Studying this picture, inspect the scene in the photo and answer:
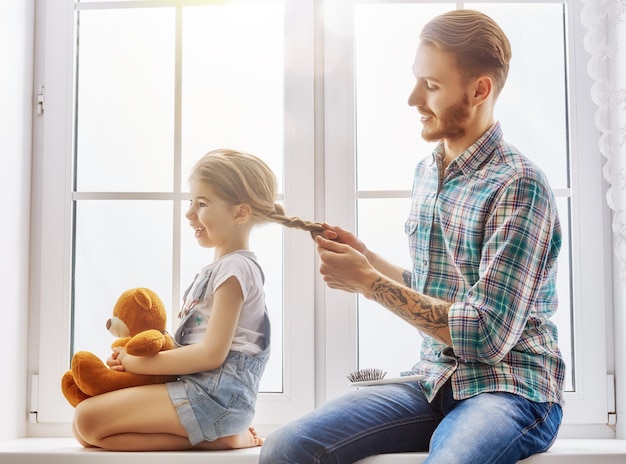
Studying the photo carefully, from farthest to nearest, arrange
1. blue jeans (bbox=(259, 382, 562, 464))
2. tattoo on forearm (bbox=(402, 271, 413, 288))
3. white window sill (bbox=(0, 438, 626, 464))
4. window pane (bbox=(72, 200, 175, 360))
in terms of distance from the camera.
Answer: window pane (bbox=(72, 200, 175, 360)) → tattoo on forearm (bbox=(402, 271, 413, 288)) → white window sill (bbox=(0, 438, 626, 464)) → blue jeans (bbox=(259, 382, 562, 464))

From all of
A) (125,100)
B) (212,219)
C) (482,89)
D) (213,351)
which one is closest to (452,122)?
(482,89)

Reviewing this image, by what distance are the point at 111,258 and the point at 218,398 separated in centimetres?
49

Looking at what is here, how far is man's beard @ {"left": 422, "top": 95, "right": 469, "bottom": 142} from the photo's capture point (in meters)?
1.50

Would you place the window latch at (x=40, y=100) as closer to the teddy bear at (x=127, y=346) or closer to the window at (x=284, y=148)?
the window at (x=284, y=148)

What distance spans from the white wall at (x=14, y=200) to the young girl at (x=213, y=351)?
27 cm

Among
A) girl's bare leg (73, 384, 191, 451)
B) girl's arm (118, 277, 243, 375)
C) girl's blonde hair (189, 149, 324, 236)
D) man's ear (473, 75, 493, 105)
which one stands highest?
man's ear (473, 75, 493, 105)

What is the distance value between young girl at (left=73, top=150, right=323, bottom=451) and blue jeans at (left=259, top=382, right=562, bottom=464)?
0.16 m

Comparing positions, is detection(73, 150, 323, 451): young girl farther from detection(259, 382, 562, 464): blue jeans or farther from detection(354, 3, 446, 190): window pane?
detection(354, 3, 446, 190): window pane

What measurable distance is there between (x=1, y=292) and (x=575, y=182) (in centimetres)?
130

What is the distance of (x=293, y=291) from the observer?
5.53 feet

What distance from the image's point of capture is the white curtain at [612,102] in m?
1.48

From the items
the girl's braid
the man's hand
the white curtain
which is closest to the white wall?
the girl's braid

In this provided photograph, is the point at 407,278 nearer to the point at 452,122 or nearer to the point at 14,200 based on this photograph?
the point at 452,122

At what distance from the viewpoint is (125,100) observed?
1768mm
